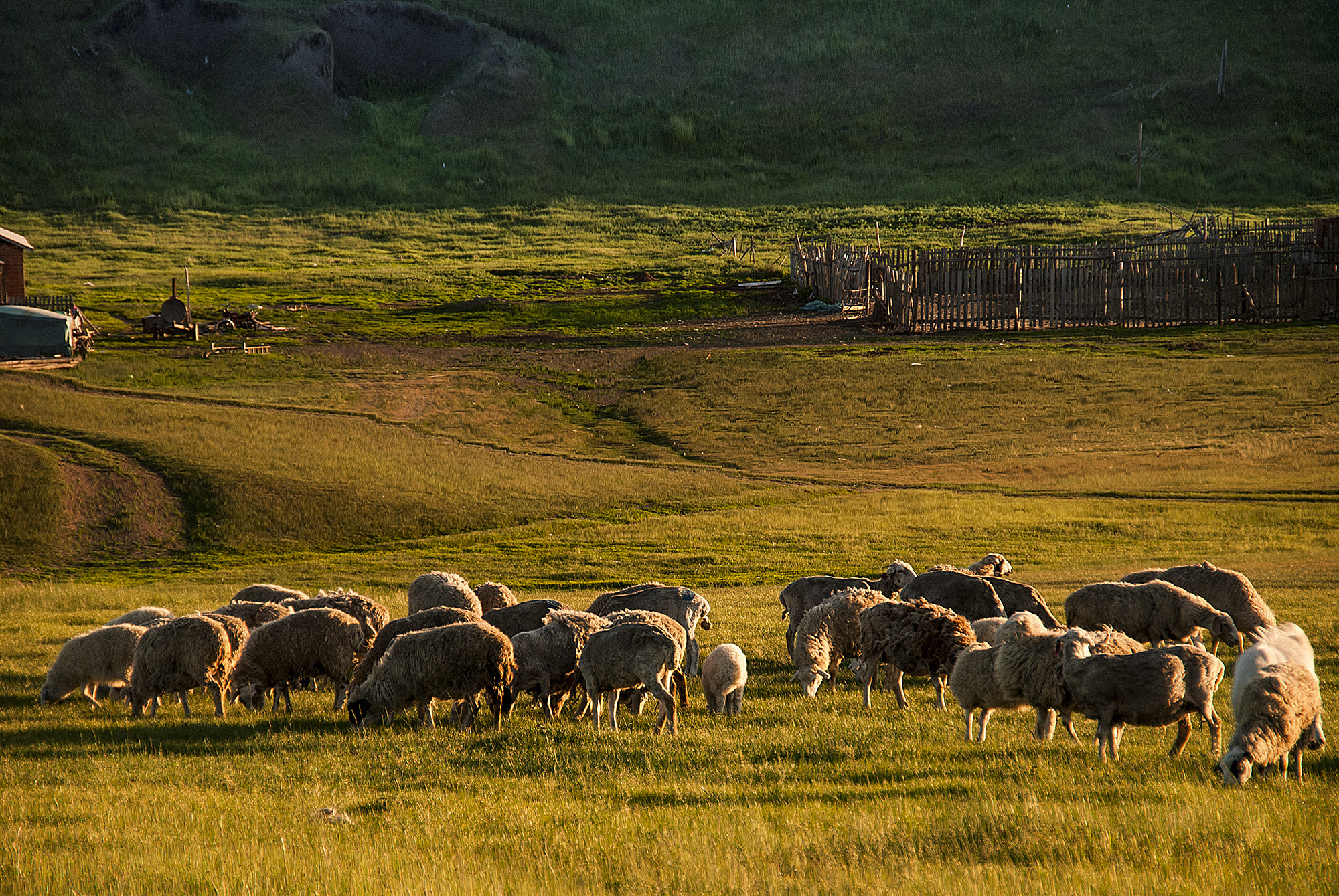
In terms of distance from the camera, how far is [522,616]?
12844mm

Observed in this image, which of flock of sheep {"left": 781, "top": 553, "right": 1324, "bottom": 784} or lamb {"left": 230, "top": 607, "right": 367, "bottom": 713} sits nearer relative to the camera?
flock of sheep {"left": 781, "top": 553, "right": 1324, "bottom": 784}

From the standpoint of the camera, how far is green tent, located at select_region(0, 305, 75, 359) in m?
41.5

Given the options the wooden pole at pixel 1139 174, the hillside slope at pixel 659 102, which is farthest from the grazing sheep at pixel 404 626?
the hillside slope at pixel 659 102

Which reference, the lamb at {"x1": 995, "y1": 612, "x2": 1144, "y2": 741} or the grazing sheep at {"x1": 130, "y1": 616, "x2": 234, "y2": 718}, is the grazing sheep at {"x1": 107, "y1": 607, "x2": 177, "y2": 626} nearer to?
the grazing sheep at {"x1": 130, "y1": 616, "x2": 234, "y2": 718}

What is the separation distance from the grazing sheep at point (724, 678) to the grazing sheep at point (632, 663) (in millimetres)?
512

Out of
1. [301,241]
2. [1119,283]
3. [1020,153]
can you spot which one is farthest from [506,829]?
[1020,153]

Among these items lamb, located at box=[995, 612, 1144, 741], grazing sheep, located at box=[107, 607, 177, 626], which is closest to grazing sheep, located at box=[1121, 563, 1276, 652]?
lamb, located at box=[995, 612, 1144, 741]

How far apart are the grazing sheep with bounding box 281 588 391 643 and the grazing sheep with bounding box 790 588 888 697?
15.4 feet

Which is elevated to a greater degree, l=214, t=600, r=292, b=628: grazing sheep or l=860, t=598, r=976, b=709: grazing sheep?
l=860, t=598, r=976, b=709: grazing sheep

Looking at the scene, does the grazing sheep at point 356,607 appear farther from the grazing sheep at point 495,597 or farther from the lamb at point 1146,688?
the lamb at point 1146,688

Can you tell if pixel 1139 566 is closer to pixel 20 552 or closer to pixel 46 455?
pixel 20 552

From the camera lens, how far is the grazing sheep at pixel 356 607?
13.1 m

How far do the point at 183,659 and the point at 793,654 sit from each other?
6211 millimetres

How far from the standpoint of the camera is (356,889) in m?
6.17
